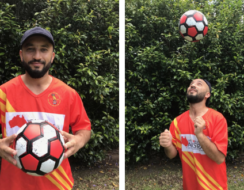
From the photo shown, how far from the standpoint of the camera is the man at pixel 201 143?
2.66 metres

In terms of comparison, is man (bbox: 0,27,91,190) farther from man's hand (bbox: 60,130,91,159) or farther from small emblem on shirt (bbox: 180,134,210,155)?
small emblem on shirt (bbox: 180,134,210,155)

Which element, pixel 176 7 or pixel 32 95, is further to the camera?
pixel 176 7

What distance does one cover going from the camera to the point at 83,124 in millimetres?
2559

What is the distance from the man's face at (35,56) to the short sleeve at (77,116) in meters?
0.43

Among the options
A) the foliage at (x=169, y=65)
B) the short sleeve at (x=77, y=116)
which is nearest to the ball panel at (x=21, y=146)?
the short sleeve at (x=77, y=116)

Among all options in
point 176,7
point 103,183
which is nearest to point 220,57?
point 176,7

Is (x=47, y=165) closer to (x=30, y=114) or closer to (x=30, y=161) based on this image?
(x=30, y=161)

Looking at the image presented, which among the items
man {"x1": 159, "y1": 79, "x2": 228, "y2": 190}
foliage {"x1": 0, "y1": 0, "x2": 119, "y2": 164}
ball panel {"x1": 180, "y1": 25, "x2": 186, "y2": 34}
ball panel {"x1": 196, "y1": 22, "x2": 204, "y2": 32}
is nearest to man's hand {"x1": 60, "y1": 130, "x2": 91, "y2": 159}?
man {"x1": 159, "y1": 79, "x2": 228, "y2": 190}

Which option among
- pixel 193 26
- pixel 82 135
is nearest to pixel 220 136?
pixel 82 135

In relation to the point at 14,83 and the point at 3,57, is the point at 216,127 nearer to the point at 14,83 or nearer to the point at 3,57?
the point at 14,83

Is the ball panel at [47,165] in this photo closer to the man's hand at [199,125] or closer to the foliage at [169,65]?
the man's hand at [199,125]

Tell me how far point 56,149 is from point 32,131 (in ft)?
0.83

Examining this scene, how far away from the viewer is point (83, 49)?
4.58 metres

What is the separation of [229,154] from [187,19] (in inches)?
127
